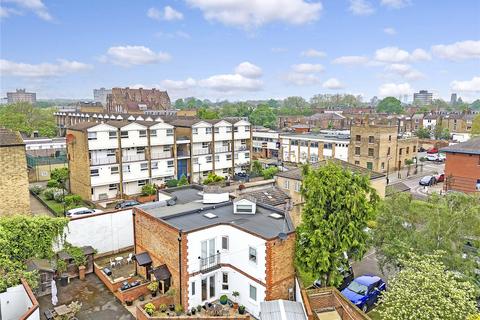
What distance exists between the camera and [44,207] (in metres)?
35.7

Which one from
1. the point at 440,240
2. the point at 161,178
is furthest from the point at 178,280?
the point at 161,178

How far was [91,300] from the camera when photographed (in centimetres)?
1959

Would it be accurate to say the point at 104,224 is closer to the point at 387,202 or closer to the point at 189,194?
the point at 189,194

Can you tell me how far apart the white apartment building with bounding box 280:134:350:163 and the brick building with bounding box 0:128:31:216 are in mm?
40829

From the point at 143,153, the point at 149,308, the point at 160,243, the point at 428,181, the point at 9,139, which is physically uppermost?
the point at 9,139

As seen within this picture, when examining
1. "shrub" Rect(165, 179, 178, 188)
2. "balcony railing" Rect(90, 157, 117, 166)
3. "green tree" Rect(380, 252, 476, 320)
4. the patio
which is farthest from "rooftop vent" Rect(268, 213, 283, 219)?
"balcony railing" Rect(90, 157, 117, 166)

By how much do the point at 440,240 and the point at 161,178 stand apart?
3446 cm

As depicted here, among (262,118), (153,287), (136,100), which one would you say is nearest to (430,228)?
(153,287)

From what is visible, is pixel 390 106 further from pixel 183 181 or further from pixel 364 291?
pixel 364 291

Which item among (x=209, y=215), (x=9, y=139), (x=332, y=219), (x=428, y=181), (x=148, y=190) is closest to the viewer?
(x=332, y=219)

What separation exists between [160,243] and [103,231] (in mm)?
7607

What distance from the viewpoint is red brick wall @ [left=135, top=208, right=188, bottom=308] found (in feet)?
61.0

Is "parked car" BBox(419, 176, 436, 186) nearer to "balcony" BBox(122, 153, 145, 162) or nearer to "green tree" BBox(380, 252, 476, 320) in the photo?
"green tree" BBox(380, 252, 476, 320)

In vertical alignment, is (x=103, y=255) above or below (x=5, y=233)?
below
